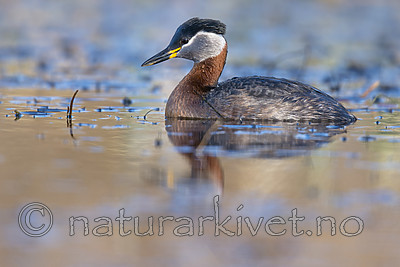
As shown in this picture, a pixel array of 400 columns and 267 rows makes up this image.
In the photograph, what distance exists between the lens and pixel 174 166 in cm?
609

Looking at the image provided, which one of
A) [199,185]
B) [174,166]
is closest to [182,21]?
[174,166]

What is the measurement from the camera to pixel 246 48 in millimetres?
18484

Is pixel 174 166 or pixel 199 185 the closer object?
pixel 199 185

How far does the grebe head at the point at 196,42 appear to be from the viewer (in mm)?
9656

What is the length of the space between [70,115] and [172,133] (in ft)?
4.78

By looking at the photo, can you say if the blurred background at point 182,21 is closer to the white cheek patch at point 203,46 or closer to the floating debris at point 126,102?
the floating debris at point 126,102

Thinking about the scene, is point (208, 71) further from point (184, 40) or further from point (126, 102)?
point (126, 102)

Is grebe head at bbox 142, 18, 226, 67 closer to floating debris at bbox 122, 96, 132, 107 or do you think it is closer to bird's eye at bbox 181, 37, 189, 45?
bird's eye at bbox 181, 37, 189, 45

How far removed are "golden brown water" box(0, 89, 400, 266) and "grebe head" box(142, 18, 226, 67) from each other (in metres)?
1.26

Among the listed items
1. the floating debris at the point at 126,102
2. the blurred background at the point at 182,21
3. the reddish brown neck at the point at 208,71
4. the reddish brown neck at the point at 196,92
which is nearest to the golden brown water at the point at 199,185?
the reddish brown neck at the point at 196,92

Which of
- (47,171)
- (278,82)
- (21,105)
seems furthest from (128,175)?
(21,105)

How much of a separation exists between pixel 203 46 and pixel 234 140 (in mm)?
2603

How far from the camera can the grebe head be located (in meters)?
9.66

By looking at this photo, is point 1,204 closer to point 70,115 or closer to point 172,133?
point 172,133
